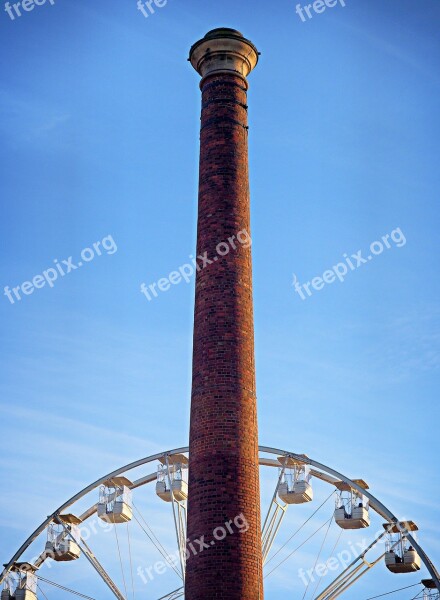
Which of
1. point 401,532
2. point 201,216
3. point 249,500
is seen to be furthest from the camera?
point 401,532

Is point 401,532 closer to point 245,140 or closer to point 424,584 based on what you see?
point 424,584

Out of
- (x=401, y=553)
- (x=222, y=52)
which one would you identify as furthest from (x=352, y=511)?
(x=222, y=52)

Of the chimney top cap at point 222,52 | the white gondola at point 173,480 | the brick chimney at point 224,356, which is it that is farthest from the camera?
the white gondola at point 173,480

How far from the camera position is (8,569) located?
28.4m

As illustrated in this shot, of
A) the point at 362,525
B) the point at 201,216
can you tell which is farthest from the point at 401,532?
the point at 201,216

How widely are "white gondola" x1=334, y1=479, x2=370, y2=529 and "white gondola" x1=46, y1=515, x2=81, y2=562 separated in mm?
6977

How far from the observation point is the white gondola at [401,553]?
2728 cm

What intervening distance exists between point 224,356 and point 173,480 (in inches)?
342

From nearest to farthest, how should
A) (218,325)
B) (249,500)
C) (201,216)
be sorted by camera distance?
(249,500) < (218,325) < (201,216)

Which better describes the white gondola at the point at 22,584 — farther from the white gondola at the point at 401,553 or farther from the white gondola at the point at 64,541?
the white gondola at the point at 401,553

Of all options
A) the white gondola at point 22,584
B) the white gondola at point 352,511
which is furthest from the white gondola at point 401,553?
the white gondola at point 22,584

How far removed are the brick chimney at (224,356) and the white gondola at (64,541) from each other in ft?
30.1

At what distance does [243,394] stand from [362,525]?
890 centimetres

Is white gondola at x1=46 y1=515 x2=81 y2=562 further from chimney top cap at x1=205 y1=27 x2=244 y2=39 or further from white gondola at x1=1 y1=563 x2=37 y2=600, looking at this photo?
chimney top cap at x1=205 y1=27 x2=244 y2=39
